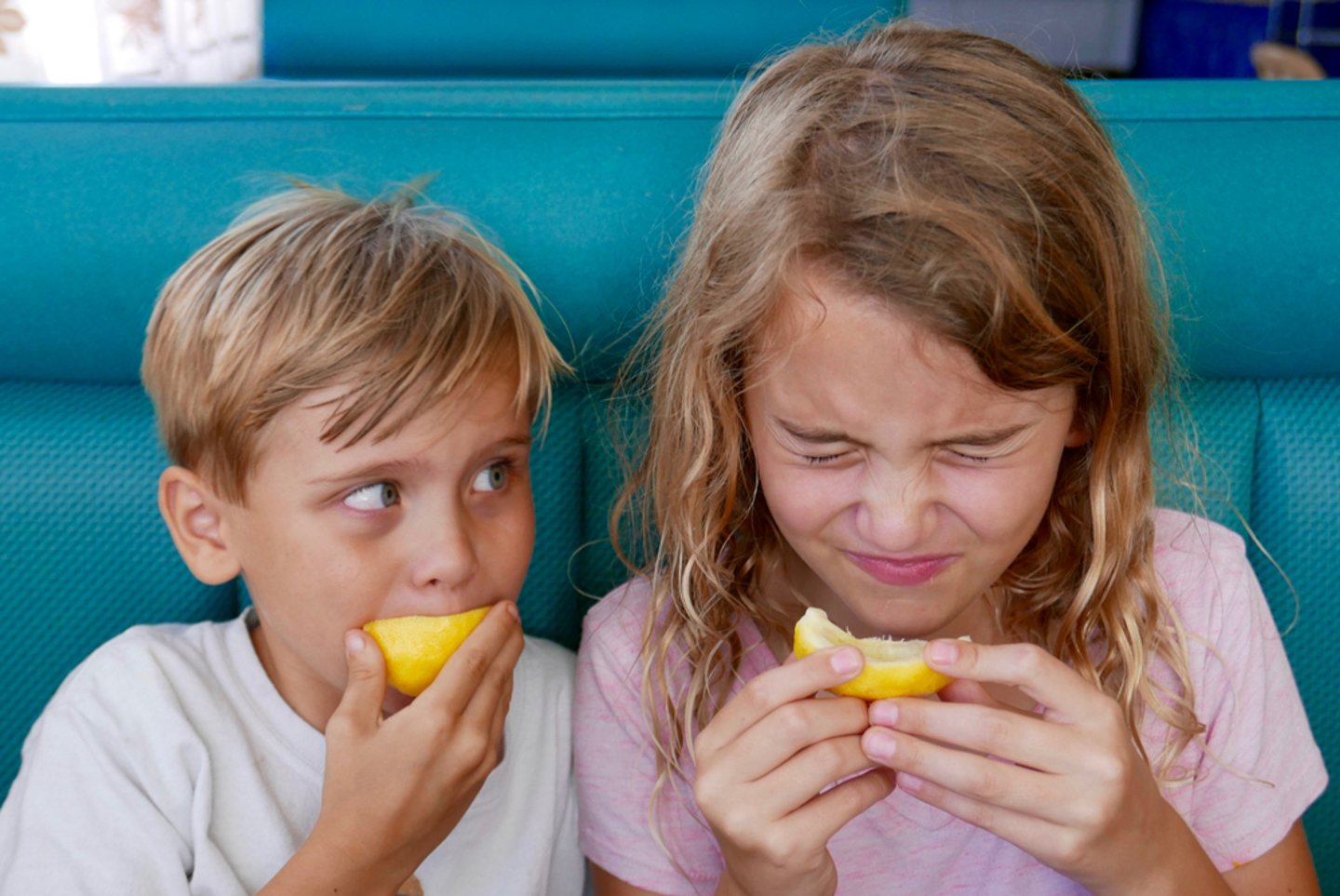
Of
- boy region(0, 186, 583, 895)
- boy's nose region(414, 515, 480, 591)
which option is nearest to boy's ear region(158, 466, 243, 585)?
boy region(0, 186, 583, 895)

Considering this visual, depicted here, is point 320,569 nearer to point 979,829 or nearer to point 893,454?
point 893,454

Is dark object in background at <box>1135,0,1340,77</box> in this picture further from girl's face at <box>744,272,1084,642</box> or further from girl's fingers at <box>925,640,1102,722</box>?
girl's fingers at <box>925,640,1102,722</box>

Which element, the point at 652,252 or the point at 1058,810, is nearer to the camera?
the point at 1058,810

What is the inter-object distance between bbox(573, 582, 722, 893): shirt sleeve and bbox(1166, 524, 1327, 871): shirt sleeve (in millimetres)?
525

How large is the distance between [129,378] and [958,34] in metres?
1.00

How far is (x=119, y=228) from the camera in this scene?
138 centimetres

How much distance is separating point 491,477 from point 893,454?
1.42 feet

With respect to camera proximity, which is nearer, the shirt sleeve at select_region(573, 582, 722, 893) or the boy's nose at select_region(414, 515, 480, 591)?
the boy's nose at select_region(414, 515, 480, 591)

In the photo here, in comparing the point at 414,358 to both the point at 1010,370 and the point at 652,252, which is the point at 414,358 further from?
the point at 1010,370

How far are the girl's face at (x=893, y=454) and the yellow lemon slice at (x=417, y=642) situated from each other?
1.09 feet

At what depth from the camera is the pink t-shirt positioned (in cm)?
133

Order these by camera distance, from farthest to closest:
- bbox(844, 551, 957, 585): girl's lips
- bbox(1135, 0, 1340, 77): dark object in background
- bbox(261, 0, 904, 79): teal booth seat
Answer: bbox(1135, 0, 1340, 77): dark object in background → bbox(261, 0, 904, 79): teal booth seat → bbox(844, 551, 957, 585): girl's lips

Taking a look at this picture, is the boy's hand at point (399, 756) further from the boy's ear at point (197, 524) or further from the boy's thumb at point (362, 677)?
the boy's ear at point (197, 524)

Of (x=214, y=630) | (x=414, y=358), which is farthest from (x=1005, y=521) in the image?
(x=214, y=630)
